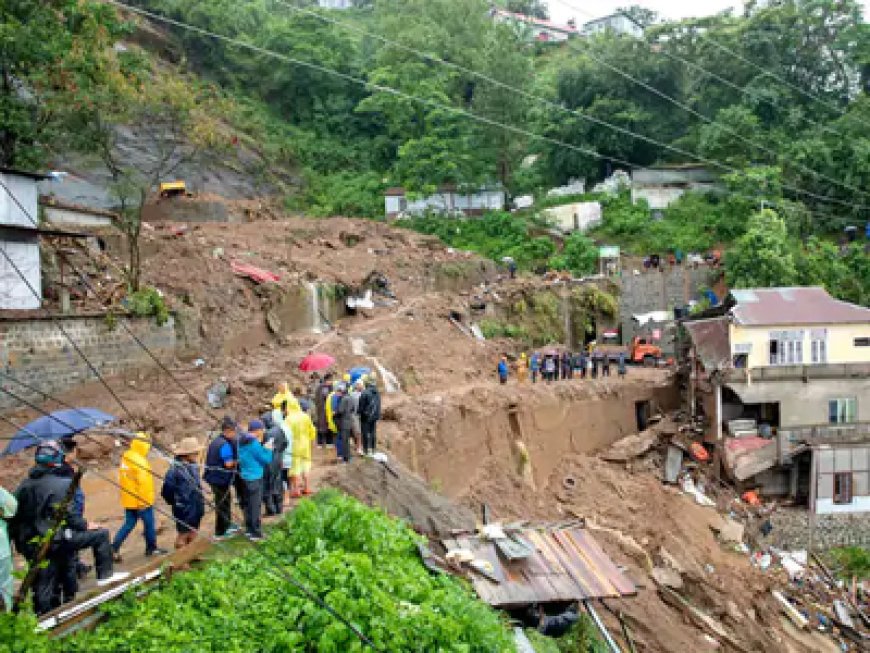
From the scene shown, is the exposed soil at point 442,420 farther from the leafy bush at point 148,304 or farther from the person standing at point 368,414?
the leafy bush at point 148,304

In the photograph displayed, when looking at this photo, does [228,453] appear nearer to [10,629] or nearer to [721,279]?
[10,629]

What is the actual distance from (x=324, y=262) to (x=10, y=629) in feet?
80.9

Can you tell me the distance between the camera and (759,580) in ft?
66.5

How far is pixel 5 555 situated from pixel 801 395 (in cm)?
2571

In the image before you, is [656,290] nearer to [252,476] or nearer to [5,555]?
[252,476]

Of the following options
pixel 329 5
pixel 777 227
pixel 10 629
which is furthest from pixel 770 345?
pixel 329 5

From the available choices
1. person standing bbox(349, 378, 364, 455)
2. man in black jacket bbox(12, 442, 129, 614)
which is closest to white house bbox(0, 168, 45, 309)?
person standing bbox(349, 378, 364, 455)

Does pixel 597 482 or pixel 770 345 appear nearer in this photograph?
pixel 597 482

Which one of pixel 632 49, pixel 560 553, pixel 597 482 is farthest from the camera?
pixel 632 49

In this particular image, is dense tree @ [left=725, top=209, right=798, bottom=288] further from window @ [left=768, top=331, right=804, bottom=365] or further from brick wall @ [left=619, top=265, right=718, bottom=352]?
window @ [left=768, top=331, right=804, bottom=365]

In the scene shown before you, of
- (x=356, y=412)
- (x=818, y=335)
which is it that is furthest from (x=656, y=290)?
(x=356, y=412)

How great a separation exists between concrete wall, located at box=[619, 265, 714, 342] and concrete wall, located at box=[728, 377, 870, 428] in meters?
12.4

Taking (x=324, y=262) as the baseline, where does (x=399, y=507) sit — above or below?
below

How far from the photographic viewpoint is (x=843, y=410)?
2633 cm
